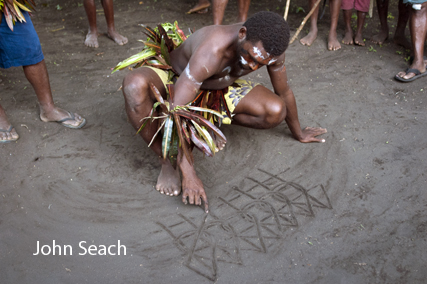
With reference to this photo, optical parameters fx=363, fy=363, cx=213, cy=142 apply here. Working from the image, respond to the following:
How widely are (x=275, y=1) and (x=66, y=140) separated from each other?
366cm

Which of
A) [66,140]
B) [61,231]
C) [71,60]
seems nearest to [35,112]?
[66,140]

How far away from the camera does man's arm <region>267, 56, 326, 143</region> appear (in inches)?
94.1

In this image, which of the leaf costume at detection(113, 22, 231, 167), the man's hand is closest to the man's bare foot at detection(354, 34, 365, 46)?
the man's hand

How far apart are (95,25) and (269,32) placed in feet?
9.23

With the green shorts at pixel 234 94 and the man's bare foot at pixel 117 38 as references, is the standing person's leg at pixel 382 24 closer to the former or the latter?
the green shorts at pixel 234 94

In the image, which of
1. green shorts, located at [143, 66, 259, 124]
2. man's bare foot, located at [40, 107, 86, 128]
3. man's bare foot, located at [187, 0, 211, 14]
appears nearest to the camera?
green shorts, located at [143, 66, 259, 124]

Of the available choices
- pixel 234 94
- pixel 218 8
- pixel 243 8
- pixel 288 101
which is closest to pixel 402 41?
pixel 243 8

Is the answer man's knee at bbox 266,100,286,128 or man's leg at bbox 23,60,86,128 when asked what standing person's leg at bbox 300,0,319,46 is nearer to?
man's knee at bbox 266,100,286,128

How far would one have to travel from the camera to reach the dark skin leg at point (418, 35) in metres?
3.39

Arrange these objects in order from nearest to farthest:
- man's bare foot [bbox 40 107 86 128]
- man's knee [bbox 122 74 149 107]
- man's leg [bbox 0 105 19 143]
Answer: man's knee [bbox 122 74 149 107] → man's leg [bbox 0 105 19 143] → man's bare foot [bbox 40 107 86 128]

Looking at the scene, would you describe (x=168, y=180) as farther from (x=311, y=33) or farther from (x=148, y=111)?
(x=311, y=33)

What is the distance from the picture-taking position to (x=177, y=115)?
6.62 ft

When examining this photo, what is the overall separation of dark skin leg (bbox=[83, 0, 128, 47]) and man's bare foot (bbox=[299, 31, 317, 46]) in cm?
199

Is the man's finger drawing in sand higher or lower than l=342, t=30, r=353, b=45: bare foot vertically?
higher
